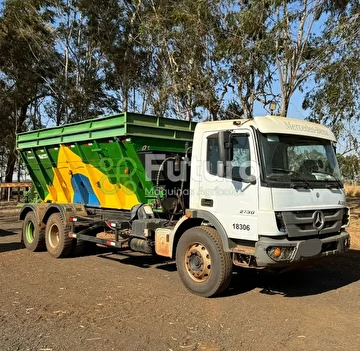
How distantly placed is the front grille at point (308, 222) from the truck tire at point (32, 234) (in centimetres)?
637

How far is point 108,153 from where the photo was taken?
27.6 feet

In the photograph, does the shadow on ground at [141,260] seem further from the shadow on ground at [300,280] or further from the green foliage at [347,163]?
the green foliage at [347,163]

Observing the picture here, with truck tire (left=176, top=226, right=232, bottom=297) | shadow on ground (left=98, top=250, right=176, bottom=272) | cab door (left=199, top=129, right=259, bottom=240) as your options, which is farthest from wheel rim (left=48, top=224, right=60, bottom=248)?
cab door (left=199, top=129, right=259, bottom=240)

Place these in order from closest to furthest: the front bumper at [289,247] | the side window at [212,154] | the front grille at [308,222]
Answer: the front bumper at [289,247]
the front grille at [308,222]
the side window at [212,154]

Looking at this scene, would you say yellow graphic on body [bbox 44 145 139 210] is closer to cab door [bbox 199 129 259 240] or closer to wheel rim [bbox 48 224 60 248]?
wheel rim [bbox 48 224 60 248]

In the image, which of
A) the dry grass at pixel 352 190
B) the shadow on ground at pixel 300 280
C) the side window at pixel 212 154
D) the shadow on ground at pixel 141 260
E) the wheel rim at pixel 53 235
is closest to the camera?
the side window at pixel 212 154

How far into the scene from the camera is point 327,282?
7.43 m

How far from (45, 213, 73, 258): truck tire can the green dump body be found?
70cm

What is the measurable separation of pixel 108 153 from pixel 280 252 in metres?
4.08

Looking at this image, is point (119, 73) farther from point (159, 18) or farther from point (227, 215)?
point (227, 215)

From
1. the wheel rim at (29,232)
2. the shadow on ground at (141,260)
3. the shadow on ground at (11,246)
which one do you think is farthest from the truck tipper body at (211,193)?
the shadow on ground at (11,246)

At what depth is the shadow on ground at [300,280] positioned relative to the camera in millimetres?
6897

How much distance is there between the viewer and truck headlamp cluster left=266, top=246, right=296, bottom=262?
18.9ft

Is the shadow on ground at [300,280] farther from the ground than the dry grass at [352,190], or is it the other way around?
the dry grass at [352,190]
